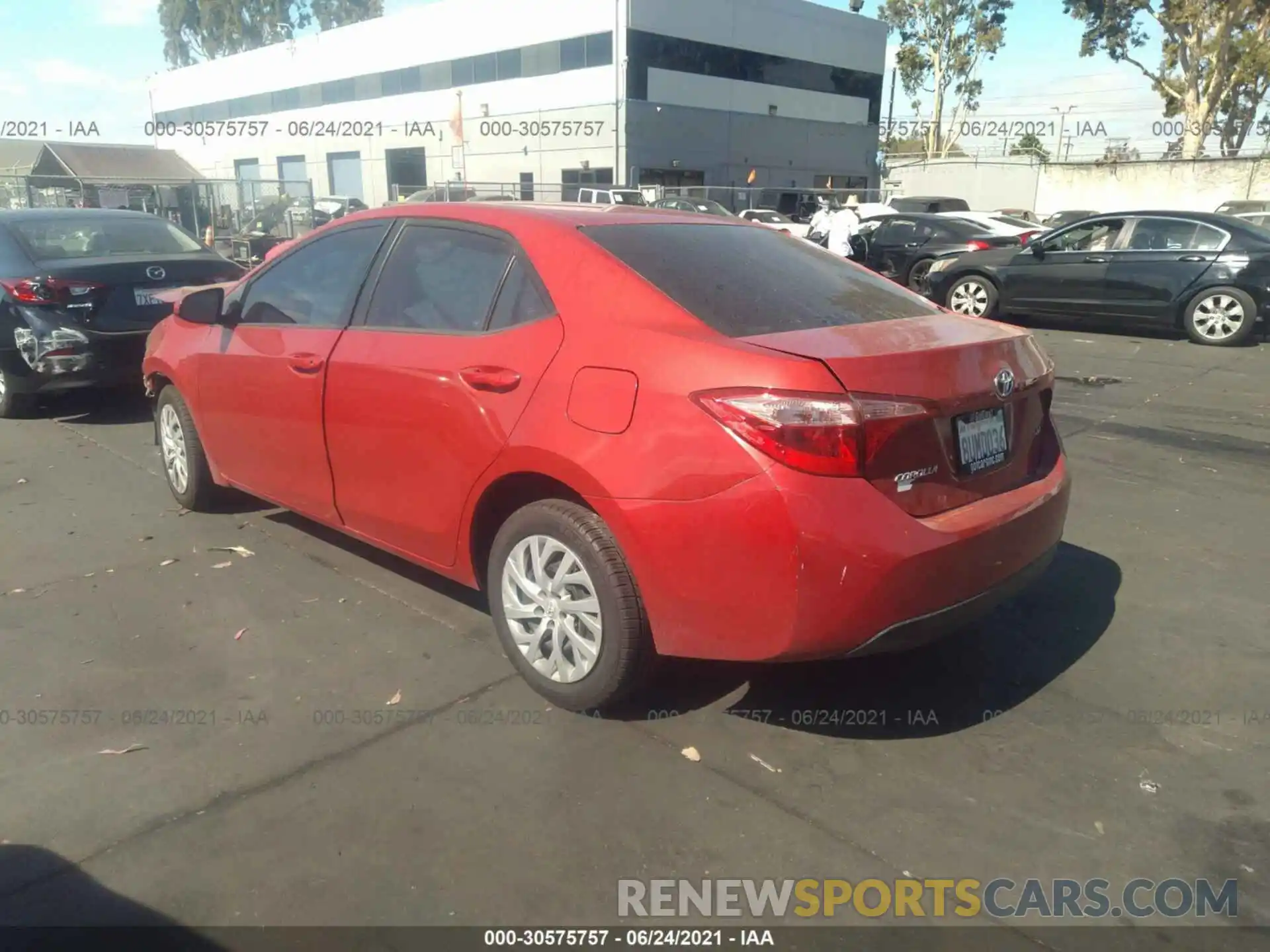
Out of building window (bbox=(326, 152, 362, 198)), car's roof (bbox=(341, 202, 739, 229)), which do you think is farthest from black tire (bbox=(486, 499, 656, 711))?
building window (bbox=(326, 152, 362, 198))

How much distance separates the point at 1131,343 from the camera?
11852mm

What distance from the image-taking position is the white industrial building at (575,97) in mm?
36688

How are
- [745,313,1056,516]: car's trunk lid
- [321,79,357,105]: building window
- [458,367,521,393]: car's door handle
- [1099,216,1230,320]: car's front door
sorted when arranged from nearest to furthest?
[745,313,1056,516]: car's trunk lid → [458,367,521,393]: car's door handle → [1099,216,1230,320]: car's front door → [321,79,357,105]: building window

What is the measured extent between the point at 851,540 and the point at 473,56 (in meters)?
43.4

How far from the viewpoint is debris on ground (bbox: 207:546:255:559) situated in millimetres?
4730

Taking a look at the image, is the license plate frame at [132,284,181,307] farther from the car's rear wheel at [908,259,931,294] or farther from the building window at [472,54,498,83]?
the building window at [472,54,498,83]

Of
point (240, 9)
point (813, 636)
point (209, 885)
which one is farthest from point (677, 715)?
point (240, 9)

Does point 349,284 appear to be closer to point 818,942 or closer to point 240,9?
point 818,942

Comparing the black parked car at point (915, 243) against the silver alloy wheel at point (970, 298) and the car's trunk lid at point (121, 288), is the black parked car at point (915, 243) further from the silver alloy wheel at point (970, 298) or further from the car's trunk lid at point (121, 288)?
the car's trunk lid at point (121, 288)

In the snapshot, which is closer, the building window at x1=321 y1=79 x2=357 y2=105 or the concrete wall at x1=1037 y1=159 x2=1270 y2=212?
the concrete wall at x1=1037 y1=159 x2=1270 y2=212

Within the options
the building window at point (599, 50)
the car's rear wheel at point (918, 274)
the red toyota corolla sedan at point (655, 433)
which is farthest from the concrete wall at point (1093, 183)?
the red toyota corolla sedan at point (655, 433)

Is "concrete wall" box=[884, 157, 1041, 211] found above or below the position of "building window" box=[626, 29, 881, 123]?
below

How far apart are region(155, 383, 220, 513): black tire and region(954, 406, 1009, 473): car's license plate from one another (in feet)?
12.4

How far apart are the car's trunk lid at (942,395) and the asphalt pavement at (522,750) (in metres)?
0.85
